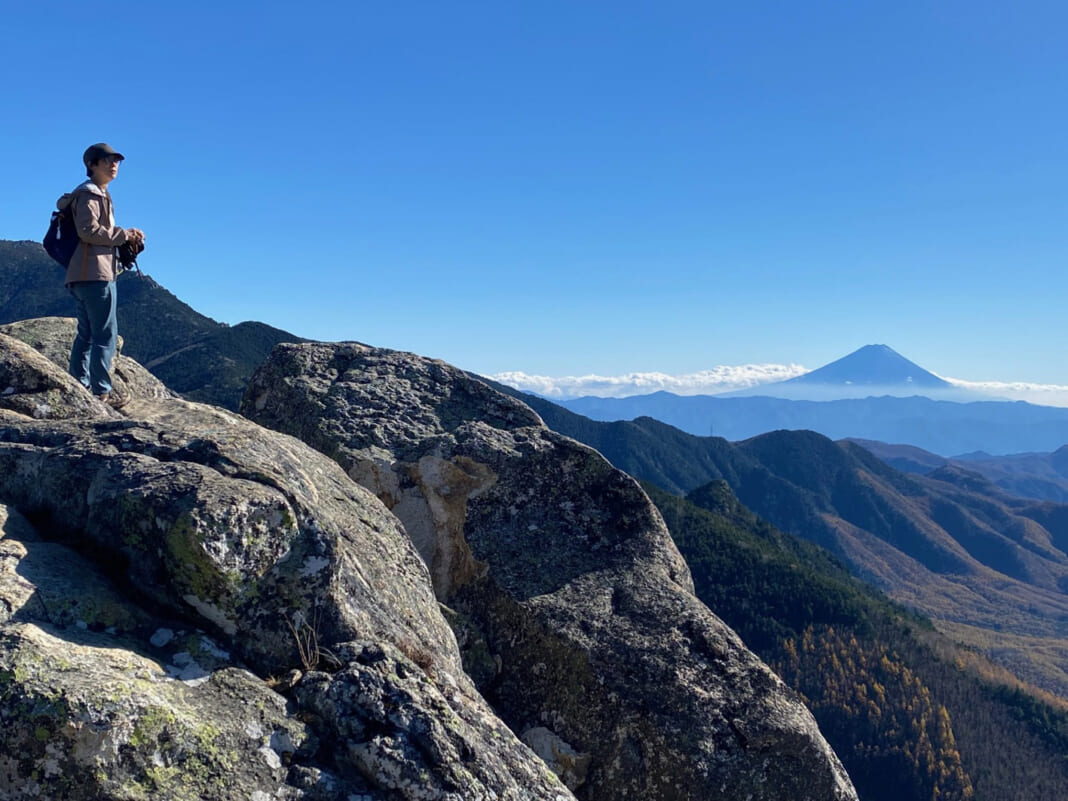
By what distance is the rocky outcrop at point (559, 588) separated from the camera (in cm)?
1031

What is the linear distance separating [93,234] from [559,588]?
9.10 meters

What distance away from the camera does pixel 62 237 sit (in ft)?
40.6

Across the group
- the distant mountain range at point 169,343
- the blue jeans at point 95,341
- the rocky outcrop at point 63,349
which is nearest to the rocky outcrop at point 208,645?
the blue jeans at point 95,341

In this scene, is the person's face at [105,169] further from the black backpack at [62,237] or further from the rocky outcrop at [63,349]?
the rocky outcrop at [63,349]

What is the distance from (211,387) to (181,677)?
513 feet

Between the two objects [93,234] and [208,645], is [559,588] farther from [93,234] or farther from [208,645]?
[93,234]

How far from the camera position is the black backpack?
12258 mm

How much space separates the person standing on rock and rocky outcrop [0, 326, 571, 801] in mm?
4099

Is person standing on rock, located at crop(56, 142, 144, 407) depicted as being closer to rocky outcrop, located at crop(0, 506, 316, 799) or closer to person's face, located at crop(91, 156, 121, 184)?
person's face, located at crop(91, 156, 121, 184)

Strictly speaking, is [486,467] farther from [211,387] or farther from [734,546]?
[734,546]

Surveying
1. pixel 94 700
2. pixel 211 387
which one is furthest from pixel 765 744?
pixel 211 387

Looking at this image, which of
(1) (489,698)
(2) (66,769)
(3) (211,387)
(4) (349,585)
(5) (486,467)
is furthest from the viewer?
(3) (211,387)

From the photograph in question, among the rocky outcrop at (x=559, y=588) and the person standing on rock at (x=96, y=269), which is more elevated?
the person standing on rock at (x=96, y=269)

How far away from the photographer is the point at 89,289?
41.6 feet
